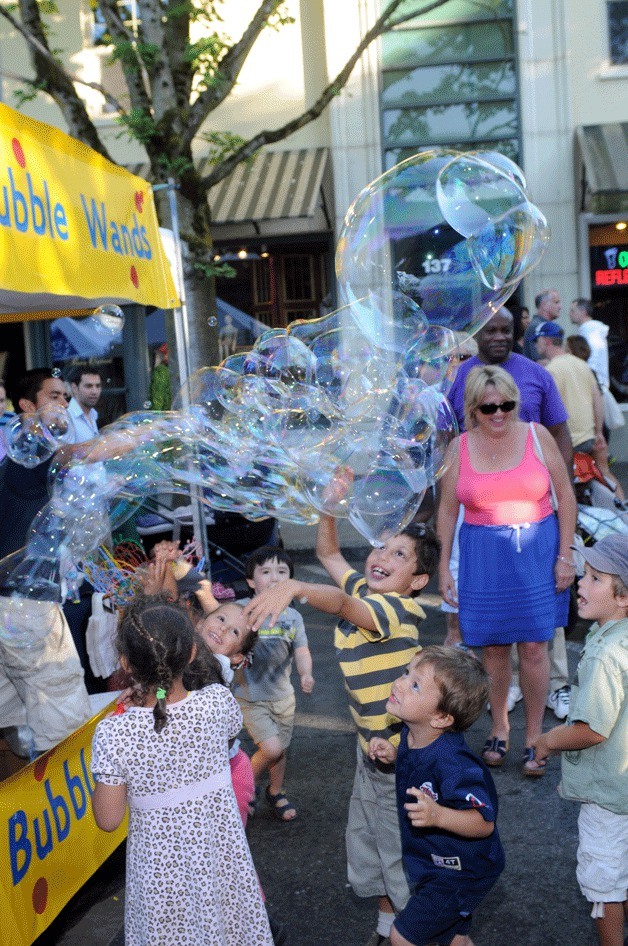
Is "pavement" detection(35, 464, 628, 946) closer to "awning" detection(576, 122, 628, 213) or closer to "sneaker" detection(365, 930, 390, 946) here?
"sneaker" detection(365, 930, 390, 946)

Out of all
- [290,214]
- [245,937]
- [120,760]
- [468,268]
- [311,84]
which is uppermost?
[311,84]

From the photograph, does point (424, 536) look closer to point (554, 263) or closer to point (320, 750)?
point (320, 750)

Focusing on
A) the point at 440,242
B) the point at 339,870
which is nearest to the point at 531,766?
the point at 339,870

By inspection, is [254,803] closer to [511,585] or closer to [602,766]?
[511,585]

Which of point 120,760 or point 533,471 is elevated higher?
point 533,471

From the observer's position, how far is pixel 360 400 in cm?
427

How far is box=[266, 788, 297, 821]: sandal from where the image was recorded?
457 centimetres

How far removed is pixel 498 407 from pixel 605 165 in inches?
377

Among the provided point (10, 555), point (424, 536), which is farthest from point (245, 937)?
point (10, 555)

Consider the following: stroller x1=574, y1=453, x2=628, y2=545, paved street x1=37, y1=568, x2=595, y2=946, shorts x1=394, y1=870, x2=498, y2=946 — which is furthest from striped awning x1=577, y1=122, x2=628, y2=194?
shorts x1=394, y1=870, x2=498, y2=946

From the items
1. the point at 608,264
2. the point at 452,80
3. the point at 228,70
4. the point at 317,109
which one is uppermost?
the point at 452,80

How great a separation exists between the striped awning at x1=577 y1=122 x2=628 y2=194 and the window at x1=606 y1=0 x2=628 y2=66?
1035 mm

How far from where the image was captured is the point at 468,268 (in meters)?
4.18

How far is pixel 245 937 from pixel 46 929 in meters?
1.09
